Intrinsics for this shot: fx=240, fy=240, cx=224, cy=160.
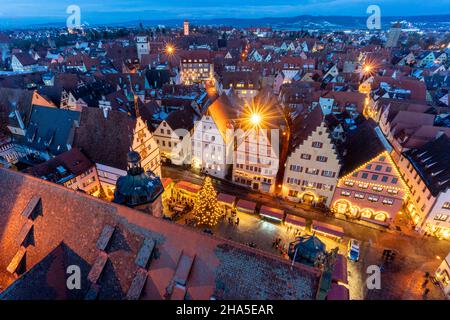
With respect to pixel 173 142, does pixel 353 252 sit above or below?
below

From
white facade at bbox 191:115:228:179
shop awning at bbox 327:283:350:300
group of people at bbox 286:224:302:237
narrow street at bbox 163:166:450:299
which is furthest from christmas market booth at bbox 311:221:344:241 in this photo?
white facade at bbox 191:115:228:179

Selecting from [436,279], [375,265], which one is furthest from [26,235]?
[436,279]

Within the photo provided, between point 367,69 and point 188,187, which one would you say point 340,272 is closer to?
point 188,187

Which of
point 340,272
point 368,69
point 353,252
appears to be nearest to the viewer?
point 340,272

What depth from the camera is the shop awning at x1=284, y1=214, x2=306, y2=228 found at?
3242cm

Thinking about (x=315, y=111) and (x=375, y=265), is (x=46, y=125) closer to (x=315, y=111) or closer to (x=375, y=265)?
(x=315, y=111)

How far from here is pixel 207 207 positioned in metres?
31.0

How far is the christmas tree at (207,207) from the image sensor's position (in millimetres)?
30156

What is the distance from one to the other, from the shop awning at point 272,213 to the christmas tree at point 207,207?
6.56m

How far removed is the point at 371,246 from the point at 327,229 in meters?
5.86

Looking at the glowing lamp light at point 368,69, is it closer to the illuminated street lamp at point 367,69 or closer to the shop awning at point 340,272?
the illuminated street lamp at point 367,69

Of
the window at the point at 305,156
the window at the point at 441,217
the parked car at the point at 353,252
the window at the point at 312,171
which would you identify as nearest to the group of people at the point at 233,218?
the window at the point at 312,171

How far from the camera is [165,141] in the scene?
45.7 metres

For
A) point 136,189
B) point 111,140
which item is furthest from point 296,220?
point 111,140
